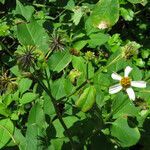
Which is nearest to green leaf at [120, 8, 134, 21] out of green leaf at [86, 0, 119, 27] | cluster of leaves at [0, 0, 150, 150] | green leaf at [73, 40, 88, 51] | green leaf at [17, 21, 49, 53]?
cluster of leaves at [0, 0, 150, 150]

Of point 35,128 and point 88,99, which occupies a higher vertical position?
point 88,99

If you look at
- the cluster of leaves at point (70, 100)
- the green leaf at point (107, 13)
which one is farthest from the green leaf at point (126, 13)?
the green leaf at point (107, 13)

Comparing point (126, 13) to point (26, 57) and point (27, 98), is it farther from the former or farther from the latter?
point (26, 57)

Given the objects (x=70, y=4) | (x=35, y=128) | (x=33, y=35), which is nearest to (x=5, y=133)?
(x=35, y=128)

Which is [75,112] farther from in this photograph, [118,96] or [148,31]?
[148,31]

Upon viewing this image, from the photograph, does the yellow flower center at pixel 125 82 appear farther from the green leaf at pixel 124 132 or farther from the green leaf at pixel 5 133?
the green leaf at pixel 5 133
